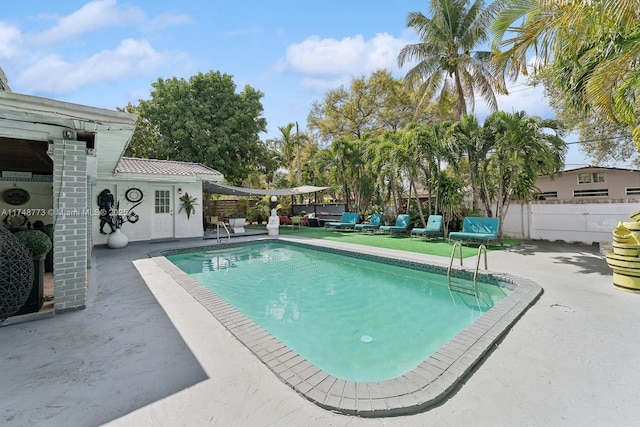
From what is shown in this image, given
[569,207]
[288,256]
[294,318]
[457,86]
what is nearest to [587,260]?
[569,207]

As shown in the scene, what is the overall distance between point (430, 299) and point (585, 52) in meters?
6.93

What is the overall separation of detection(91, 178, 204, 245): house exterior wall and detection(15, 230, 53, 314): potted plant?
886 cm

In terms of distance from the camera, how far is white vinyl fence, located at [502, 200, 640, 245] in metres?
10.2

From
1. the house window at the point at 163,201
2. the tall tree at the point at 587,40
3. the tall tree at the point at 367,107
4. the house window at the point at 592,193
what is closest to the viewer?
the tall tree at the point at 587,40

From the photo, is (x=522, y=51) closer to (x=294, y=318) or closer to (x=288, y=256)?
(x=294, y=318)

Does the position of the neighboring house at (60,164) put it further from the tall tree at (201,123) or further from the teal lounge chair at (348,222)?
the tall tree at (201,123)

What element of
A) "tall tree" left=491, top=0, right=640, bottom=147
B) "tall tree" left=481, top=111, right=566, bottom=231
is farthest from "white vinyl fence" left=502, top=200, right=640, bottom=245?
"tall tree" left=491, top=0, right=640, bottom=147

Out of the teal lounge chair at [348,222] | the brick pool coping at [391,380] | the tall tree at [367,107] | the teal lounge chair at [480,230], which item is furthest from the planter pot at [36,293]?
the tall tree at [367,107]

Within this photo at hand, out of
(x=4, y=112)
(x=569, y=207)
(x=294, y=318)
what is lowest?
(x=294, y=318)

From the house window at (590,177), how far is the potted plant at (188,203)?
24.5m

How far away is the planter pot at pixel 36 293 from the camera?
415 centimetres

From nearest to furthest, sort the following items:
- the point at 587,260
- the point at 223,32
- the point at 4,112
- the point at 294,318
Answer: the point at 4,112, the point at 294,318, the point at 587,260, the point at 223,32

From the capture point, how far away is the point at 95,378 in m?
2.66

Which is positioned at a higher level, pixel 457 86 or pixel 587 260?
pixel 457 86
